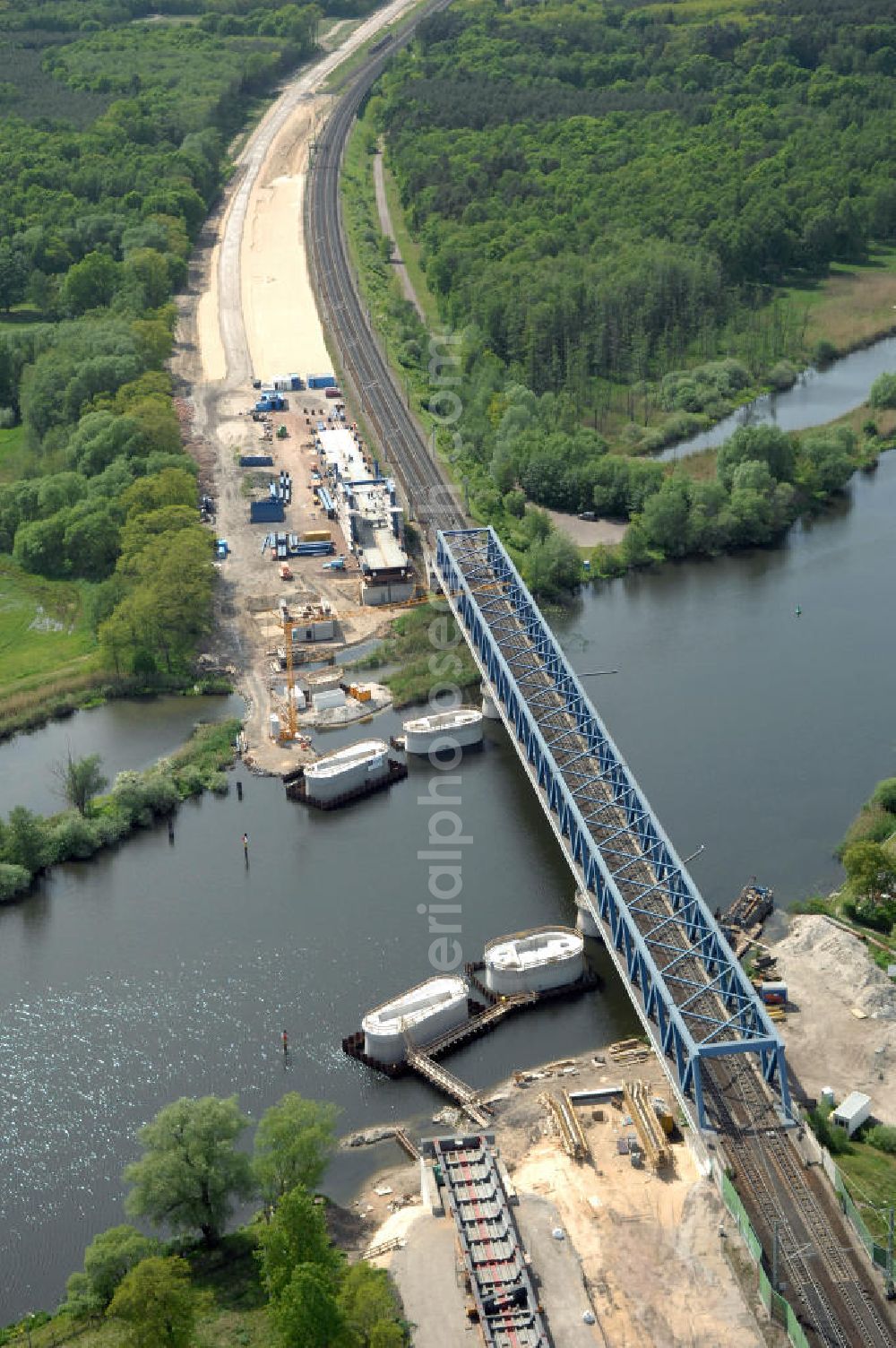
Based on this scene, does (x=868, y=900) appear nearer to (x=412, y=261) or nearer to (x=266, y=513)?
(x=266, y=513)

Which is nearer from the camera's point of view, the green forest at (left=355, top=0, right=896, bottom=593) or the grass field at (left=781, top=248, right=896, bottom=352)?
the green forest at (left=355, top=0, right=896, bottom=593)

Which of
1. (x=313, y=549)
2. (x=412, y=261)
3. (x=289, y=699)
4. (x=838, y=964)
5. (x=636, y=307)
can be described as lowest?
(x=838, y=964)

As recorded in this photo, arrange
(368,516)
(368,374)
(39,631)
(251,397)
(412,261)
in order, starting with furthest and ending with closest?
(412,261) < (368,374) < (251,397) < (368,516) < (39,631)

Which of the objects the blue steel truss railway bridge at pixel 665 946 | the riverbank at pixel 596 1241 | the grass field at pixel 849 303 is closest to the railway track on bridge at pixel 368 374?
the blue steel truss railway bridge at pixel 665 946

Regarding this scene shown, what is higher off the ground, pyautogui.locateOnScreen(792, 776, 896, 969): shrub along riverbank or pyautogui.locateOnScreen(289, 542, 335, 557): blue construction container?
pyautogui.locateOnScreen(289, 542, 335, 557): blue construction container

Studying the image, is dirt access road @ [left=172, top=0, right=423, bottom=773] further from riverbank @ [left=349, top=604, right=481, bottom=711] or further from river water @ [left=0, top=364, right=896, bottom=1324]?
river water @ [left=0, top=364, right=896, bottom=1324]

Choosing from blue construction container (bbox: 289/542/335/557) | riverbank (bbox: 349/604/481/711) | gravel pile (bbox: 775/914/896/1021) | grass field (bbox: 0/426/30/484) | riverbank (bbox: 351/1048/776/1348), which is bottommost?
riverbank (bbox: 351/1048/776/1348)

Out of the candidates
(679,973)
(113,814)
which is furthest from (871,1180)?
(113,814)

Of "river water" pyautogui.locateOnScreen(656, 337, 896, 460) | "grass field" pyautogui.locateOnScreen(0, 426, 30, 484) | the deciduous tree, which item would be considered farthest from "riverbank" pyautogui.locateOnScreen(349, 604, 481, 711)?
the deciduous tree
